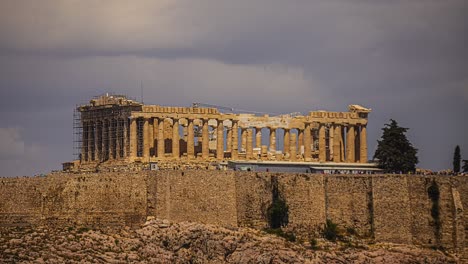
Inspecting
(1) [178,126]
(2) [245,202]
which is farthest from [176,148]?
(2) [245,202]

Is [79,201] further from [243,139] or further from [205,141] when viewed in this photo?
[243,139]

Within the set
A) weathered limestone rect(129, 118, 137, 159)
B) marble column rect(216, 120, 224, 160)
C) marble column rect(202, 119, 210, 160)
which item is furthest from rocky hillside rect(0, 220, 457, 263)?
marble column rect(216, 120, 224, 160)

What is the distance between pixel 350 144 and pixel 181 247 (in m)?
32.5

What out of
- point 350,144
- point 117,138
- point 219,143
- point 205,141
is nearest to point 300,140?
point 350,144

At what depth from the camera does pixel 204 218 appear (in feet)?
511

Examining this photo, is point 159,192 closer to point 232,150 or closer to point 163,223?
point 163,223

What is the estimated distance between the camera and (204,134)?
172 meters

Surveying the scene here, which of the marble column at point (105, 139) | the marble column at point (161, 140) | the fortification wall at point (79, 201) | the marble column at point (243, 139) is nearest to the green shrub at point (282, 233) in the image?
the fortification wall at point (79, 201)

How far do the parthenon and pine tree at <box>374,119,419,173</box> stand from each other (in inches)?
343

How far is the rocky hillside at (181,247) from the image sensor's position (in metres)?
148

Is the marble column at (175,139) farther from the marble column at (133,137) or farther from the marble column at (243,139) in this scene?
the marble column at (243,139)

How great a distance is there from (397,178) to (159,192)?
20806 millimetres

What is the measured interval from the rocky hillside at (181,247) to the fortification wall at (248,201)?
186cm

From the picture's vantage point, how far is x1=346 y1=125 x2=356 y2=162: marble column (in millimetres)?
179275
